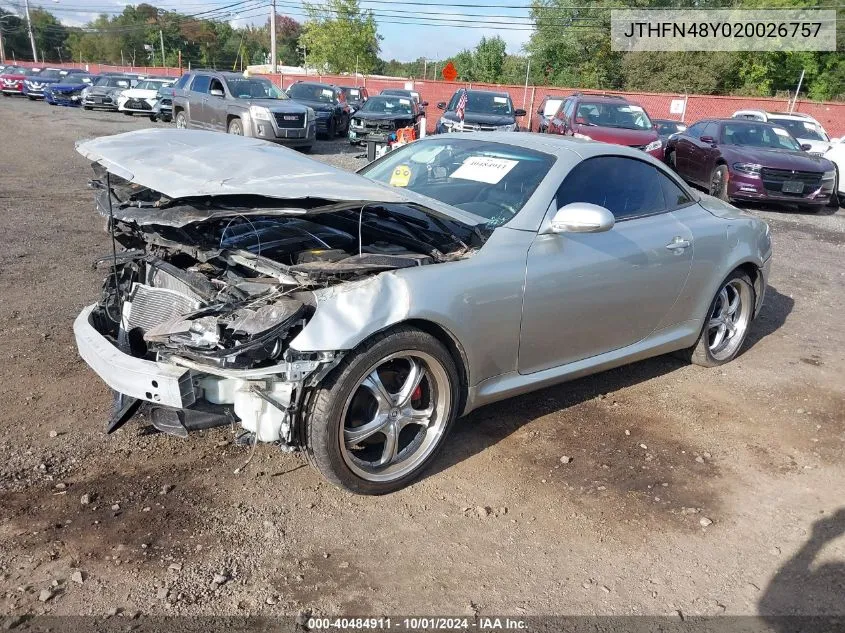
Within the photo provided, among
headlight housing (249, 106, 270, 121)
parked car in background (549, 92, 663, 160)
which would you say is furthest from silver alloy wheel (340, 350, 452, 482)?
headlight housing (249, 106, 270, 121)

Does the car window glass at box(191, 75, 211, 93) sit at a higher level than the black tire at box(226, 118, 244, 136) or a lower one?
higher

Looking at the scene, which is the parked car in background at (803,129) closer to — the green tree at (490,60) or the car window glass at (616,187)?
the car window glass at (616,187)

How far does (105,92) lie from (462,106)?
18915mm

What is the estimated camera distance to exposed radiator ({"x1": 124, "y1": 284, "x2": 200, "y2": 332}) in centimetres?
322

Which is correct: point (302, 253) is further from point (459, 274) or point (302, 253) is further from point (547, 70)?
point (547, 70)

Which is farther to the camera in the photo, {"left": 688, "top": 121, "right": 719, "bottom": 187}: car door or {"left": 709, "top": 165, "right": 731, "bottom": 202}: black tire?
{"left": 688, "top": 121, "right": 719, "bottom": 187}: car door

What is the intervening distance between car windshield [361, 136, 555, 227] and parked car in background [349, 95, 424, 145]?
12428mm

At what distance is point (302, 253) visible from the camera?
10.9ft

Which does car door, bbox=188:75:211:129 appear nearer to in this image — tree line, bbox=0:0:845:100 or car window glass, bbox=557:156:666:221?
car window glass, bbox=557:156:666:221

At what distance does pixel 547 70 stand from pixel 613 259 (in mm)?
50481

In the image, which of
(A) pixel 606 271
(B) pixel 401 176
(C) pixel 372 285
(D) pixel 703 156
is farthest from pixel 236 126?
(C) pixel 372 285

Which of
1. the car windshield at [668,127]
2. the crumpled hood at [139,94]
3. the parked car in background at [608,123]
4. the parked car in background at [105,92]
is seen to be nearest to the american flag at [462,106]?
the parked car in background at [608,123]

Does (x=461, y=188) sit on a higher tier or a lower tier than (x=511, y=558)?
higher

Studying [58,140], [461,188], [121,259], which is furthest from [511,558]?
[58,140]
